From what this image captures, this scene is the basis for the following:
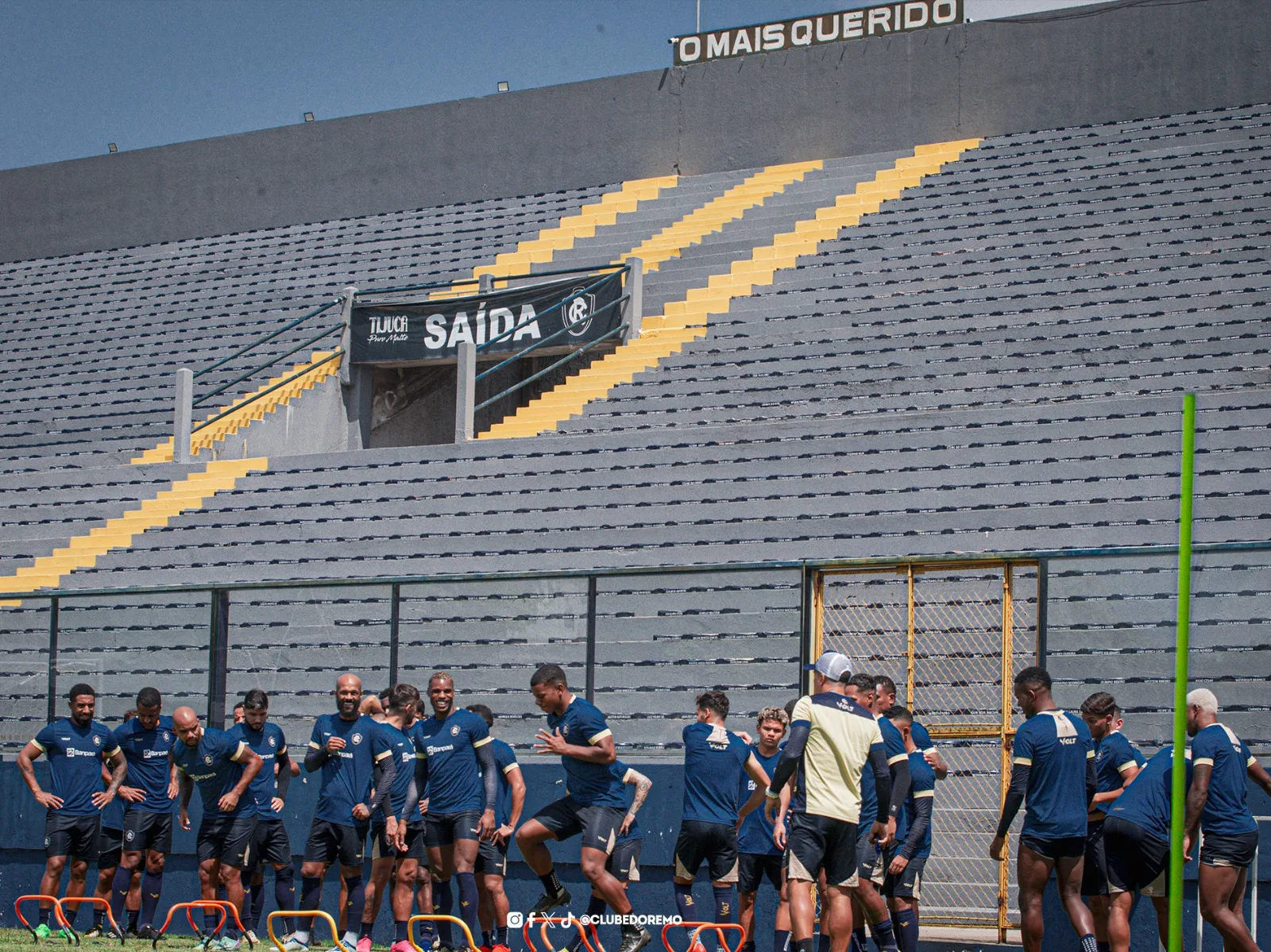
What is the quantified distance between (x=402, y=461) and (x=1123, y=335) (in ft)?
24.4

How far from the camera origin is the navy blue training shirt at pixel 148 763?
470 inches

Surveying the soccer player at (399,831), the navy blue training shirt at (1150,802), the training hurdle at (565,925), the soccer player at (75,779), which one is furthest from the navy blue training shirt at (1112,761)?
the soccer player at (75,779)

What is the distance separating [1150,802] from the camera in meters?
8.95

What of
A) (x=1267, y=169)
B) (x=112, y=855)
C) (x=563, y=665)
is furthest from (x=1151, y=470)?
(x=112, y=855)

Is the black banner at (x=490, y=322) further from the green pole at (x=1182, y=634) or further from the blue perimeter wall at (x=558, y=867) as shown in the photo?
the green pole at (x=1182, y=634)

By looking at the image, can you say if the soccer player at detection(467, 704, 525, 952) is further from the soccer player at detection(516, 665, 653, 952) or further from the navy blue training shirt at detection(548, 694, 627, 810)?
the navy blue training shirt at detection(548, 694, 627, 810)

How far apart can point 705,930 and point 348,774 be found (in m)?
2.63

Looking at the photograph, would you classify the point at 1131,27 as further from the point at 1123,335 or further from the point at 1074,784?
the point at 1074,784

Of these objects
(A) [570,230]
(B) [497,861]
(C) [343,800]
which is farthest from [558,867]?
(A) [570,230]

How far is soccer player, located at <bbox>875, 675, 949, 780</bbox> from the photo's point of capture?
956 centimetres

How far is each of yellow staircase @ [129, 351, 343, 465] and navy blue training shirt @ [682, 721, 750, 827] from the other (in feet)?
34.8

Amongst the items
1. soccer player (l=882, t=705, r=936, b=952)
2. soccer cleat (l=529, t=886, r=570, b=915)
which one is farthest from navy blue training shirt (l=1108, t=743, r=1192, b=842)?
soccer cleat (l=529, t=886, r=570, b=915)

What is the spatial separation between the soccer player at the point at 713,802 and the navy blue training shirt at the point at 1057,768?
68.3 inches

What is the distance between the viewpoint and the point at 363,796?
10.9 meters
